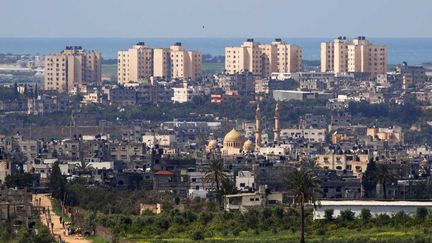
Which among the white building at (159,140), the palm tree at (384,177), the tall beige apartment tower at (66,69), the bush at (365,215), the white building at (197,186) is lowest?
the bush at (365,215)

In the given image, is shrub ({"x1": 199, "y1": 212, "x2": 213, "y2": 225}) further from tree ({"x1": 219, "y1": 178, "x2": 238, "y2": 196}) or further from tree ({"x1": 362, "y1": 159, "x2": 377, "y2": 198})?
tree ({"x1": 362, "y1": 159, "x2": 377, "y2": 198})

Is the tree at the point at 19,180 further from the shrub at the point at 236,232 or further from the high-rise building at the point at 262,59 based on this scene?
the high-rise building at the point at 262,59

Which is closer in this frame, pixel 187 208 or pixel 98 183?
pixel 187 208

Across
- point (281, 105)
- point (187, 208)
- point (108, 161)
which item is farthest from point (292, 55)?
point (187, 208)

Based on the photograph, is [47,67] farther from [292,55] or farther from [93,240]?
[93,240]

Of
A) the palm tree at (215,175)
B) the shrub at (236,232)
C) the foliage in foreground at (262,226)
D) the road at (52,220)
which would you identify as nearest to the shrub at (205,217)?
the foliage in foreground at (262,226)

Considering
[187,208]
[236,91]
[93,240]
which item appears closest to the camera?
[93,240]
